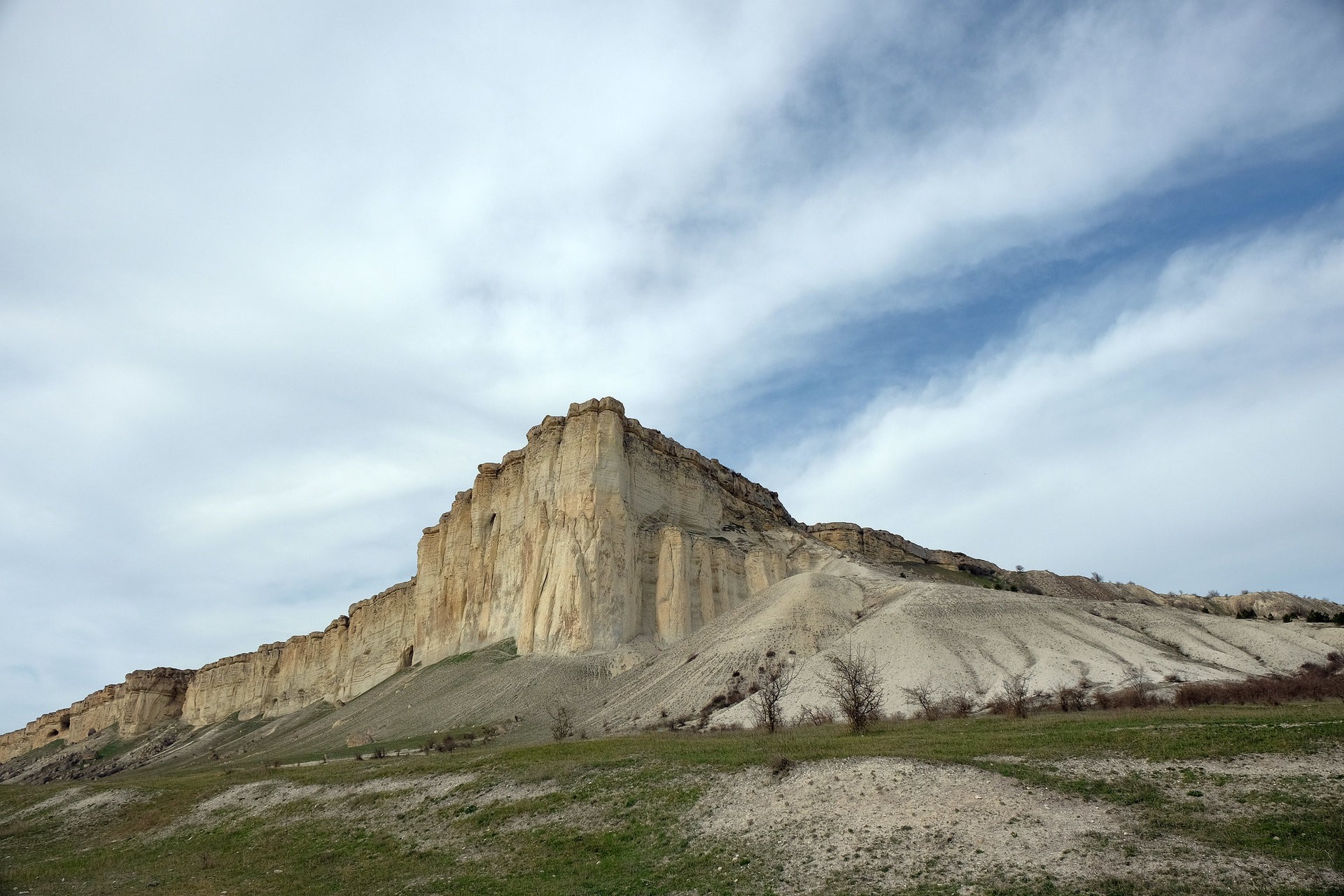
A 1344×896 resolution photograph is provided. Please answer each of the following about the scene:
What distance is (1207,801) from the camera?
51.3 feet

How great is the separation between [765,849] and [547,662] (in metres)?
40.7

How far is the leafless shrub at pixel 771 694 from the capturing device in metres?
31.7

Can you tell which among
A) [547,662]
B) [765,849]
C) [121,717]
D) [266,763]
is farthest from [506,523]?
[121,717]

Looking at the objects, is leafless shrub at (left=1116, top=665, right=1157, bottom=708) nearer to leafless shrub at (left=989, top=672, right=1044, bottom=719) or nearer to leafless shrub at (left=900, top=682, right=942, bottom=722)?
leafless shrub at (left=989, top=672, right=1044, bottom=719)

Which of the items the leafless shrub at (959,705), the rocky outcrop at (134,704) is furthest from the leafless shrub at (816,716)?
the rocky outcrop at (134,704)

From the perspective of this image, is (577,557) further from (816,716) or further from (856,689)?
(856,689)

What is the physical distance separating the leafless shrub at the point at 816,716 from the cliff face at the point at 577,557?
2385 cm

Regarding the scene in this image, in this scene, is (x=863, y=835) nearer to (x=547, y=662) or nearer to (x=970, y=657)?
(x=970, y=657)

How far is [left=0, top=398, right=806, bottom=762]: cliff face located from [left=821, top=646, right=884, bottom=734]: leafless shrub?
21018mm

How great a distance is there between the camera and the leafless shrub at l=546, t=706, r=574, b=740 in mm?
36944

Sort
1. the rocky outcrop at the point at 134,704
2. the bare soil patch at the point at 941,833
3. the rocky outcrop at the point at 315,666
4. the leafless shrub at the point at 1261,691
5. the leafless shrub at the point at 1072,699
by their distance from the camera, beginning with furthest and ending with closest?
1. the rocky outcrop at the point at 134,704
2. the rocky outcrop at the point at 315,666
3. the leafless shrub at the point at 1072,699
4. the leafless shrub at the point at 1261,691
5. the bare soil patch at the point at 941,833

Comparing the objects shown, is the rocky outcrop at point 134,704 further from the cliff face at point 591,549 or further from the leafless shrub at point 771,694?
the leafless shrub at point 771,694

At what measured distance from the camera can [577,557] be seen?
60.5 m

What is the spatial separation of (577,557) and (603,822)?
134ft
